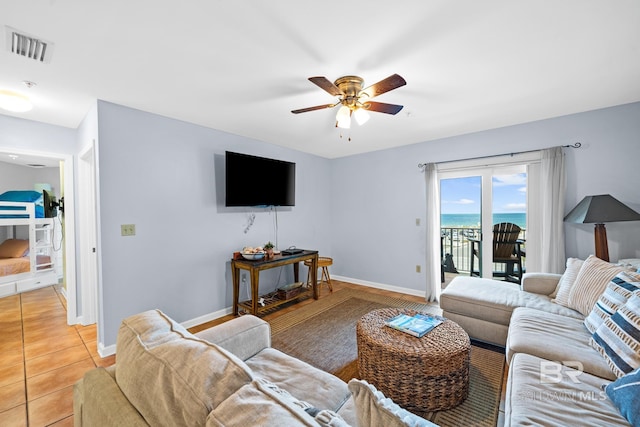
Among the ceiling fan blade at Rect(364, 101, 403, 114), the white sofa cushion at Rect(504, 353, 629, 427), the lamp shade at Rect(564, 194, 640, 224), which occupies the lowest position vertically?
the white sofa cushion at Rect(504, 353, 629, 427)

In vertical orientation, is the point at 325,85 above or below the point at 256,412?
above

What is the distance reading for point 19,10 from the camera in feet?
4.66

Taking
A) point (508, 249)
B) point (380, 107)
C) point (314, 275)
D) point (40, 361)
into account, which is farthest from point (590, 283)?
point (40, 361)

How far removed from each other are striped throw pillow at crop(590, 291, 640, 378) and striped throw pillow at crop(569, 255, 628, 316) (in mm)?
533

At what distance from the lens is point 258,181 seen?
3.67 metres

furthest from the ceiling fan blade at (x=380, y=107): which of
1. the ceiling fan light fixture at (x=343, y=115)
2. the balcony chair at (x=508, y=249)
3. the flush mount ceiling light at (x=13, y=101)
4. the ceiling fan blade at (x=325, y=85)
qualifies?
the flush mount ceiling light at (x=13, y=101)

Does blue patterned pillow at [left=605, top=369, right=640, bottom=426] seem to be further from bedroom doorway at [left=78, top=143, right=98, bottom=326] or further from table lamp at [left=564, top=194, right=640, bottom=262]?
bedroom doorway at [left=78, top=143, right=98, bottom=326]

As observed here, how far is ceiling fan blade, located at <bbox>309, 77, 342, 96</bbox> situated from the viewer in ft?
5.88

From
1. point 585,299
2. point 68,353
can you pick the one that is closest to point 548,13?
point 585,299

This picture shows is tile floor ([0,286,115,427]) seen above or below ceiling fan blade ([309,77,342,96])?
below

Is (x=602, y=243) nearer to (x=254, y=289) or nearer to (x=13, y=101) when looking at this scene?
(x=254, y=289)

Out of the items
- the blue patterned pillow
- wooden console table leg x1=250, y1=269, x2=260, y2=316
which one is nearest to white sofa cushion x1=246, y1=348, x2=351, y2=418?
the blue patterned pillow

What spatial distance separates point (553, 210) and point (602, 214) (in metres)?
0.52

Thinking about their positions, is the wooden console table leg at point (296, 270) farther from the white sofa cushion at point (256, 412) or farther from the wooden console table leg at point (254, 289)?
the white sofa cushion at point (256, 412)
